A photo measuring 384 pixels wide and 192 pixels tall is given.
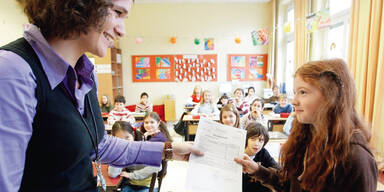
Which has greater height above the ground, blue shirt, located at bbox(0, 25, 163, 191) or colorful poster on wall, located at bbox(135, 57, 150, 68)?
colorful poster on wall, located at bbox(135, 57, 150, 68)

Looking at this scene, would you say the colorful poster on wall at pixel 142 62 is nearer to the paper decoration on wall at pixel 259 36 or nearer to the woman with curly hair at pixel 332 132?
the paper decoration on wall at pixel 259 36

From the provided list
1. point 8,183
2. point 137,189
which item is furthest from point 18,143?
point 137,189

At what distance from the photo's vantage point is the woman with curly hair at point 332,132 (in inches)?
29.9

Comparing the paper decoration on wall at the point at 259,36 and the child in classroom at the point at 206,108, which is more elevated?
the paper decoration on wall at the point at 259,36

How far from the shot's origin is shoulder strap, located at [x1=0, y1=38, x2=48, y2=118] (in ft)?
1.54

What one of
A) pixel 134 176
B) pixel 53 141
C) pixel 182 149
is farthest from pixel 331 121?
pixel 134 176

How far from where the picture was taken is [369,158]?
Answer: 757 mm

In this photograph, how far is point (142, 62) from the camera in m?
7.03

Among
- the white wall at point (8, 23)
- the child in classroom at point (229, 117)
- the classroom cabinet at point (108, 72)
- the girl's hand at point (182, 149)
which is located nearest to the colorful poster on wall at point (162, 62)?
the classroom cabinet at point (108, 72)

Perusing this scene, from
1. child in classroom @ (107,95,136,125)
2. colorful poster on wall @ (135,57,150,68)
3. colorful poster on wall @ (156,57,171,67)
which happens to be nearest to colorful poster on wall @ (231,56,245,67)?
colorful poster on wall @ (156,57,171,67)

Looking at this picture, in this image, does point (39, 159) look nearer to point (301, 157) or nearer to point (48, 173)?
point (48, 173)

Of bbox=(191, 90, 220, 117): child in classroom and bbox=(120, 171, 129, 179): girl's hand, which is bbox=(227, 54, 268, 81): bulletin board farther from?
bbox=(120, 171, 129, 179): girl's hand

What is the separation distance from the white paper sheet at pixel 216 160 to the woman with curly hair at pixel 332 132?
29 cm

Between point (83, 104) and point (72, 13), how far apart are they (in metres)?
0.29
